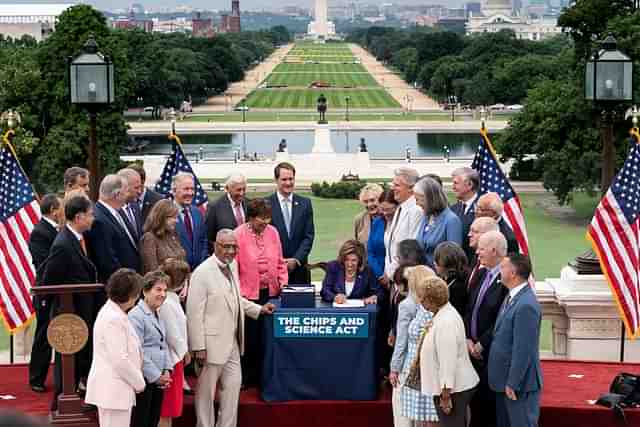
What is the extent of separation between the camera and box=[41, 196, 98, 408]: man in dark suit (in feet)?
31.8

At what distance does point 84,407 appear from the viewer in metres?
9.88

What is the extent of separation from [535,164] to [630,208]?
85.8 feet

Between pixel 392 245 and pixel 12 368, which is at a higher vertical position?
pixel 392 245

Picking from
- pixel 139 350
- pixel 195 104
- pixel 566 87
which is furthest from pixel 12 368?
pixel 195 104

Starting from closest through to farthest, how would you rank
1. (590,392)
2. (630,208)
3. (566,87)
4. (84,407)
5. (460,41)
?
(84,407), (590,392), (630,208), (566,87), (460,41)

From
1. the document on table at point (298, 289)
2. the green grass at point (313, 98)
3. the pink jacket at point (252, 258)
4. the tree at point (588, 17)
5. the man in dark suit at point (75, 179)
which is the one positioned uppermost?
the tree at point (588, 17)

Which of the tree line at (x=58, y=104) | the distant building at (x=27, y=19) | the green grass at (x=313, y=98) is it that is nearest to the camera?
the tree line at (x=58, y=104)

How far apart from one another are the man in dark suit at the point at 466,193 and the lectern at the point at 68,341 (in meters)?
3.12

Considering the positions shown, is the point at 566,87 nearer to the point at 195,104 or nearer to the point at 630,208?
the point at 630,208

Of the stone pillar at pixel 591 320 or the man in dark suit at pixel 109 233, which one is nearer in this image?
the man in dark suit at pixel 109 233

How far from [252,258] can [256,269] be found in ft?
0.32

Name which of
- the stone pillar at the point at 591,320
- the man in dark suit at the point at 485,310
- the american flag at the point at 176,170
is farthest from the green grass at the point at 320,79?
the man in dark suit at the point at 485,310

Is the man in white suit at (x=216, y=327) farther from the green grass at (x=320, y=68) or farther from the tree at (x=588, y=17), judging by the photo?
the green grass at (x=320, y=68)

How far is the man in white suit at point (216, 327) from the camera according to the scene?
1002cm
